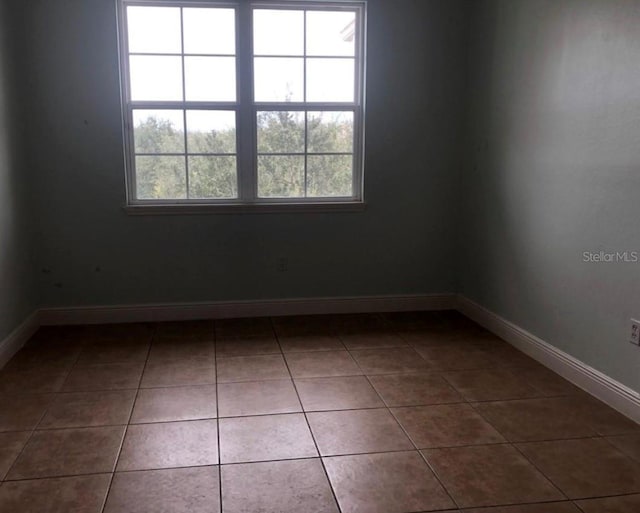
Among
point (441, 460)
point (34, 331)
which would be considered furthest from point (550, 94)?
point (34, 331)

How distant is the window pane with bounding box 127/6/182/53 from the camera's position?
3.80 m

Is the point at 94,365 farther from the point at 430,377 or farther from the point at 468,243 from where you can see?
the point at 468,243

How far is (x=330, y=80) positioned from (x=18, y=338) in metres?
2.68

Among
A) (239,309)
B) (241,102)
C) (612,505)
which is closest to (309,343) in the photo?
(239,309)

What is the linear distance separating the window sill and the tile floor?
861 millimetres

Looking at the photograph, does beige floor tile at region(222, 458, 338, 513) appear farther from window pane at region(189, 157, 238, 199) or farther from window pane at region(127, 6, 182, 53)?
window pane at region(127, 6, 182, 53)

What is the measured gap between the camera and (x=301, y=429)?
2.50m

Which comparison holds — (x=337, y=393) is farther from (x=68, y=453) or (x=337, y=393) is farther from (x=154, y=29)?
(x=154, y=29)

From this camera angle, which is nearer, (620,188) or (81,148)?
(620,188)

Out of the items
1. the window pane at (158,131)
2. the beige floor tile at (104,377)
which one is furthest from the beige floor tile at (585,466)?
the window pane at (158,131)

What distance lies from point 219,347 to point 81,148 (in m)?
1.64

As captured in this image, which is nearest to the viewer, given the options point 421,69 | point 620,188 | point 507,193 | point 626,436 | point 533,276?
point 626,436

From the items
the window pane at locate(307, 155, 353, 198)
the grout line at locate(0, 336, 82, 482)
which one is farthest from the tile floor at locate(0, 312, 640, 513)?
the window pane at locate(307, 155, 353, 198)

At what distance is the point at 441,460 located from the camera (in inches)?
88.7
